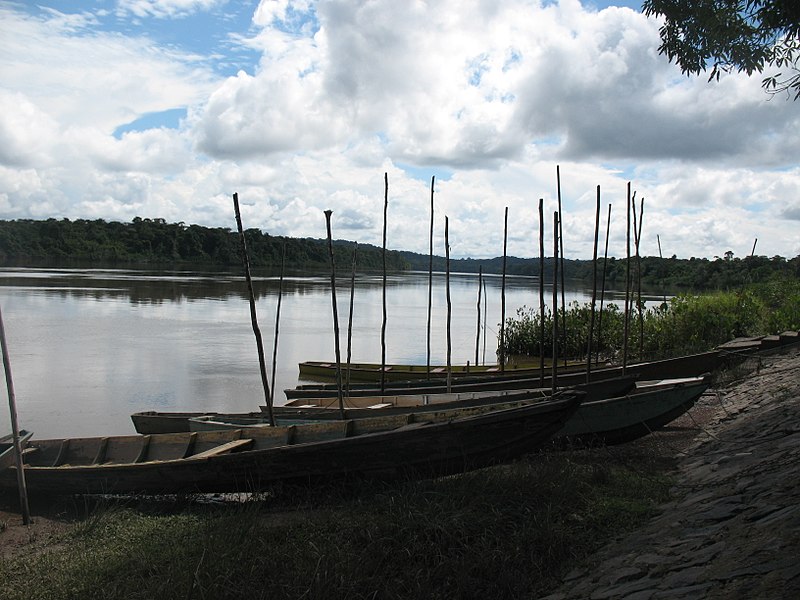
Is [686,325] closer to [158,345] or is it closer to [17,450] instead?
[17,450]

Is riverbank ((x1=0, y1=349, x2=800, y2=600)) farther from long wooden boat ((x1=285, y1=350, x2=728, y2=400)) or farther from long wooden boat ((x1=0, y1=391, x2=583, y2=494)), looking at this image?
long wooden boat ((x1=285, y1=350, x2=728, y2=400))

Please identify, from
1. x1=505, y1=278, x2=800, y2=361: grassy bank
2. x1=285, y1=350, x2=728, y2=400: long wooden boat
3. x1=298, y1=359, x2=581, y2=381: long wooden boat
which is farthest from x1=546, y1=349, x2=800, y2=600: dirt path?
x1=505, y1=278, x2=800, y2=361: grassy bank

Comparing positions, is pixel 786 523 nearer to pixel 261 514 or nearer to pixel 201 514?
pixel 261 514

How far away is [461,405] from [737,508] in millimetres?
4050

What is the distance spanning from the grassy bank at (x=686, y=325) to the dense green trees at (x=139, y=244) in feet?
150

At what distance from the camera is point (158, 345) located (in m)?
18.7

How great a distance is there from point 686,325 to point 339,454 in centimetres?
1063

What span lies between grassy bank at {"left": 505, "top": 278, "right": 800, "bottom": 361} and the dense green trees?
150 feet

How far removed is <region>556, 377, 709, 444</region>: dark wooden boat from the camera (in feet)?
23.2

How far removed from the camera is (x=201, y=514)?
5.89m

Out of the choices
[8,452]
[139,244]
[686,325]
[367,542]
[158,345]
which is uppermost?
[139,244]

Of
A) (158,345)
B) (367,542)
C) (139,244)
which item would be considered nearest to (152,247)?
(139,244)

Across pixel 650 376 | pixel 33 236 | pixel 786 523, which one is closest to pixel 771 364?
pixel 650 376

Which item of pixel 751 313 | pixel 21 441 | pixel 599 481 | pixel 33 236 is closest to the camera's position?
pixel 599 481
